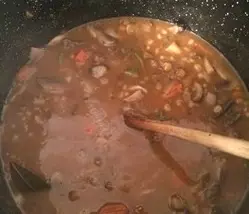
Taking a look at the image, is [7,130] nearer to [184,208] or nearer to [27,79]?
[27,79]

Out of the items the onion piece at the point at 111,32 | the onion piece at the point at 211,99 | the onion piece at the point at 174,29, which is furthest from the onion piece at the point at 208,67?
the onion piece at the point at 111,32

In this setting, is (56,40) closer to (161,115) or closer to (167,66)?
(167,66)

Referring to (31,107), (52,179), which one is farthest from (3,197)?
(31,107)

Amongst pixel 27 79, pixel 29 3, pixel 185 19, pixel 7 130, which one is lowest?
pixel 7 130

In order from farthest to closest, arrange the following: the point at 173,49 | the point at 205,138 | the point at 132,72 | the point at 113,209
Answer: the point at 173,49
the point at 132,72
the point at 113,209
the point at 205,138

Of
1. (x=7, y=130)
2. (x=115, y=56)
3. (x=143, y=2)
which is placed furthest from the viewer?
(x=143, y=2)

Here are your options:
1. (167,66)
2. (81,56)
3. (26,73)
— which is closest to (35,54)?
(26,73)
